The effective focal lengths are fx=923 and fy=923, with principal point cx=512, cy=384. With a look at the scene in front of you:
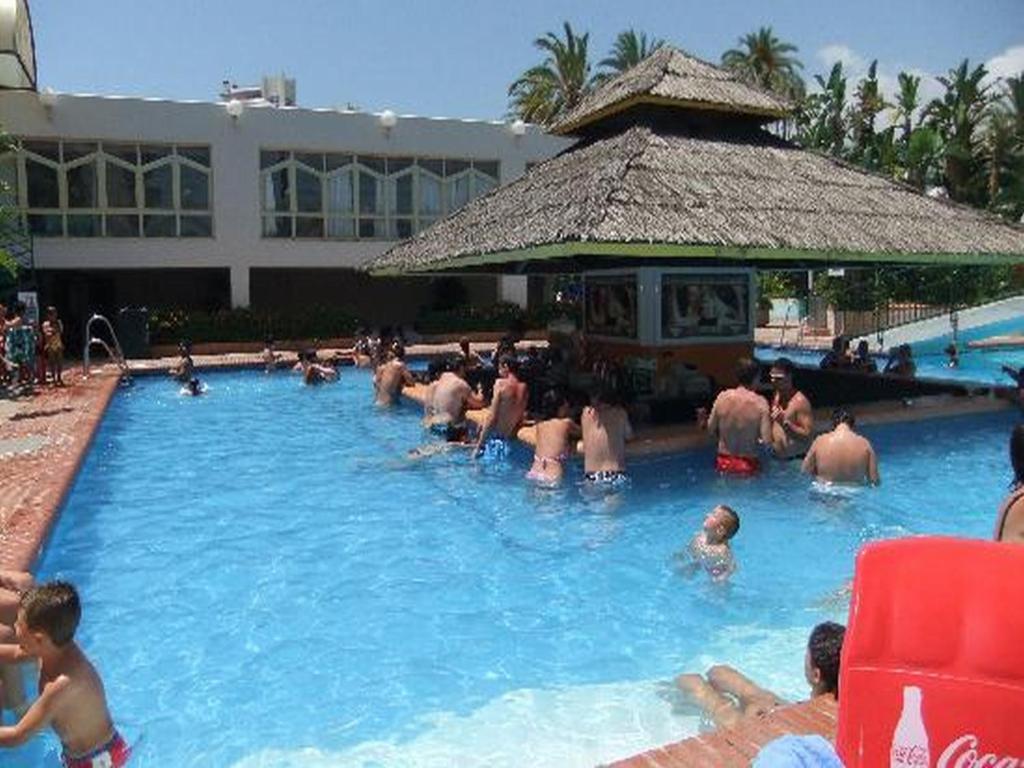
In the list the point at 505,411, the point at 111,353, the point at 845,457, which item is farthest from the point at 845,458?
the point at 111,353

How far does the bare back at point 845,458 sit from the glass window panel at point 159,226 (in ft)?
65.3

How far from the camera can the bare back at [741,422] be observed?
9883 millimetres

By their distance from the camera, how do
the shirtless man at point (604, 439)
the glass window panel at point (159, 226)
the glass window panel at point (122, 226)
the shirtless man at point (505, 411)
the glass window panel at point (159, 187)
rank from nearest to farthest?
the shirtless man at point (604, 439) < the shirtless man at point (505, 411) < the glass window panel at point (122, 226) < the glass window panel at point (159, 187) < the glass window panel at point (159, 226)

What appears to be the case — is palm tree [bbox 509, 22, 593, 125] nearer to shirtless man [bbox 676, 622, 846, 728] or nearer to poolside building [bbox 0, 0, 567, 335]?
poolside building [bbox 0, 0, 567, 335]

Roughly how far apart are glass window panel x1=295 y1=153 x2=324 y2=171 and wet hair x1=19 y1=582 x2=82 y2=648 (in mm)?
23541

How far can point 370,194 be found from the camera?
26734 millimetres

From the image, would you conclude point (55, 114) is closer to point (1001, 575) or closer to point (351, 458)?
point (351, 458)

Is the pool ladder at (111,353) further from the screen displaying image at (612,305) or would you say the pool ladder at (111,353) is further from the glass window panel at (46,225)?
the screen displaying image at (612,305)

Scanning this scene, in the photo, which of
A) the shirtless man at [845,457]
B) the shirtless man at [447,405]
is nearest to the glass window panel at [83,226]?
the shirtless man at [447,405]

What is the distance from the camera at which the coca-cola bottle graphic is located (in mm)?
2230

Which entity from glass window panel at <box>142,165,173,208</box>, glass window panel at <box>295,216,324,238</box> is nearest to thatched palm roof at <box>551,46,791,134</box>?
glass window panel at <box>295,216,324,238</box>

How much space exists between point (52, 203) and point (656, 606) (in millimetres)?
21613

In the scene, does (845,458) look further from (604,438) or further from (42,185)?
(42,185)

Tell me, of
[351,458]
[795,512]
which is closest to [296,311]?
[351,458]
